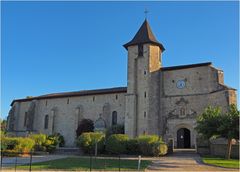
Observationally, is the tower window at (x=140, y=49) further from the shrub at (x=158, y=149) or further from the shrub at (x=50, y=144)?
the shrub at (x=50, y=144)

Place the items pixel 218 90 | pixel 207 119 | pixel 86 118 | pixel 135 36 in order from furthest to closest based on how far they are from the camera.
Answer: pixel 86 118
pixel 135 36
pixel 218 90
pixel 207 119

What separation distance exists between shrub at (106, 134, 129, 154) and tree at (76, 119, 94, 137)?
40.5 feet

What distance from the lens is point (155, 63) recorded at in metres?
33.9

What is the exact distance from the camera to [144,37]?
35188mm

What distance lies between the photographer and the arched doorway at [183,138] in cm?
3170

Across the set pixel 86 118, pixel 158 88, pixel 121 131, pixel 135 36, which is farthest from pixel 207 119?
pixel 86 118

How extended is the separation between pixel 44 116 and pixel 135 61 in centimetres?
1810

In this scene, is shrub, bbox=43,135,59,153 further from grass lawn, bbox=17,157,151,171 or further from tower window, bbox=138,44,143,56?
tower window, bbox=138,44,143,56

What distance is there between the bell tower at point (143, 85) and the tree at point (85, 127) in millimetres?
6928

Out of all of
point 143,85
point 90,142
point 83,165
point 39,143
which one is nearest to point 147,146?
point 90,142

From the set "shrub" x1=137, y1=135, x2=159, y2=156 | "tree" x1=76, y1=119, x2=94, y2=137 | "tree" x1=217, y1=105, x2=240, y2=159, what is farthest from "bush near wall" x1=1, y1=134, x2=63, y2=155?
"tree" x1=217, y1=105, x2=240, y2=159

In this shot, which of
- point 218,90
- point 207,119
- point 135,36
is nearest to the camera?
point 207,119

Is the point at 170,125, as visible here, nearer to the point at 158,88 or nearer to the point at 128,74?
the point at 158,88

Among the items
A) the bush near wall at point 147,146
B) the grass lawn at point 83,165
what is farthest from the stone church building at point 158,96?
the grass lawn at point 83,165
